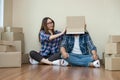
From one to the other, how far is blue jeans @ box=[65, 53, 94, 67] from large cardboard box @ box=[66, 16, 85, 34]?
40cm

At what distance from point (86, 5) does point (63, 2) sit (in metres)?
0.45

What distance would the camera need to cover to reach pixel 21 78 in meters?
2.88

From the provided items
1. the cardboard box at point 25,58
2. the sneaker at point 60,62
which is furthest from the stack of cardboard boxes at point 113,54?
the cardboard box at point 25,58

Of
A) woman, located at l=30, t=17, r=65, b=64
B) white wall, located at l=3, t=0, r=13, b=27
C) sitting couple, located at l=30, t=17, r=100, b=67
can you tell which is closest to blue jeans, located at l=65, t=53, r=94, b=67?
sitting couple, located at l=30, t=17, r=100, b=67

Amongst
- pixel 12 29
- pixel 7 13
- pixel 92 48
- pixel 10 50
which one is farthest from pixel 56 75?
pixel 7 13

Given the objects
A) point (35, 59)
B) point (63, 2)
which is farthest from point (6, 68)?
point (63, 2)

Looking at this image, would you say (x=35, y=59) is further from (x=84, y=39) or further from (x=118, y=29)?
(x=118, y=29)

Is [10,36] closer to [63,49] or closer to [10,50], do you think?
[10,50]

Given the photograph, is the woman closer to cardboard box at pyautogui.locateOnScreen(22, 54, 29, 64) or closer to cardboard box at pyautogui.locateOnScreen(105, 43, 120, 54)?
cardboard box at pyautogui.locateOnScreen(22, 54, 29, 64)

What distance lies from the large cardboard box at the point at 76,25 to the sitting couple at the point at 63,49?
13 centimetres

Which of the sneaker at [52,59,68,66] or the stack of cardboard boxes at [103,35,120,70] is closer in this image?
the stack of cardboard boxes at [103,35,120,70]

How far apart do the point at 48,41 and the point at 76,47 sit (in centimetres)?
54

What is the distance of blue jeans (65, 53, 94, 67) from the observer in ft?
14.4

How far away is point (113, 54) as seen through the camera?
3982 millimetres
